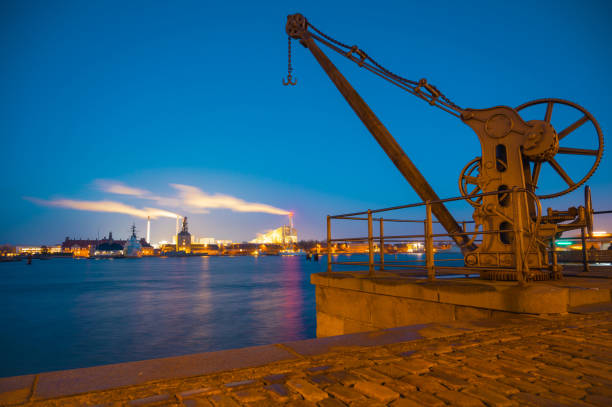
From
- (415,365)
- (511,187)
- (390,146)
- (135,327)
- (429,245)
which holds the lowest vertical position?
(135,327)

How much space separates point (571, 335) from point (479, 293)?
1.22 m

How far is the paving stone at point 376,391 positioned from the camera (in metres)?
2.04

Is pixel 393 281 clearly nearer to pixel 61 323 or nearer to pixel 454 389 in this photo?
pixel 454 389

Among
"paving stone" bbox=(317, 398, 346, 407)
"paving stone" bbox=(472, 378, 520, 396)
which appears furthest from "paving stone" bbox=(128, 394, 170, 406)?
"paving stone" bbox=(472, 378, 520, 396)

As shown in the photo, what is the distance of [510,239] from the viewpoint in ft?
21.6

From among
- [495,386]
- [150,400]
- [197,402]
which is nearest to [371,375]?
[495,386]

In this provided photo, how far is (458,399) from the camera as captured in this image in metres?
2.03

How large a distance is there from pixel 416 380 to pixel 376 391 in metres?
0.35

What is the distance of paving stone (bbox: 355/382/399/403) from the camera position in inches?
80.4

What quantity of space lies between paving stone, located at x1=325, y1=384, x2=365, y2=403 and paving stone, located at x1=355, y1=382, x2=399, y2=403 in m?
0.05

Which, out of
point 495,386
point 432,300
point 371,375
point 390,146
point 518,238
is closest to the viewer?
point 495,386

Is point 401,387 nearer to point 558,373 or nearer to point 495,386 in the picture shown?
point 495,386

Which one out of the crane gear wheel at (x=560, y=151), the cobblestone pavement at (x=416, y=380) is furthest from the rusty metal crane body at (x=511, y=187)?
the cobblestone pavement at (x=416, y=380)

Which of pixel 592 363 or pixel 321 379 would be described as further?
pixel 592 363
